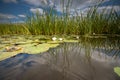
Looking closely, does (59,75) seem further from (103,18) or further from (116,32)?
(116,32)

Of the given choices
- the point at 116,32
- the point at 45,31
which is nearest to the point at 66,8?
the point at 45,31

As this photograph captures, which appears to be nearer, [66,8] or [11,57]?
[11,57]

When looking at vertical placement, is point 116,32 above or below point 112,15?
below

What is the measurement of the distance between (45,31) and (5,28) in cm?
393

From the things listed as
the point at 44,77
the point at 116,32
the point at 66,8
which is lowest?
the point at 44,77

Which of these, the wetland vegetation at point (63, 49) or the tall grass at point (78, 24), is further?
the tall grass at point (78, 24)

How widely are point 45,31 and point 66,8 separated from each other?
115 cm

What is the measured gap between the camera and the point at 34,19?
13.6ft

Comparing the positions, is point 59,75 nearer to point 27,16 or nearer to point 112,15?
point 112,15

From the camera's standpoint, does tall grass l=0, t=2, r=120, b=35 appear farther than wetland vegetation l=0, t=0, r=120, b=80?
Yes

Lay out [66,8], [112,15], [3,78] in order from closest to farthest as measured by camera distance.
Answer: [3,78] → [66,8] → [112,15]

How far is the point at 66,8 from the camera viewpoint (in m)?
3.43

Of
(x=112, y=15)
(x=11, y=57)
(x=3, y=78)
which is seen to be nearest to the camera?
(x=3, y=78)

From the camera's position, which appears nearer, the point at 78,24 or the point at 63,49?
the point at 63,49
